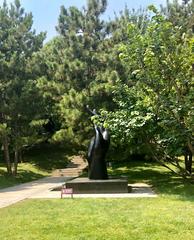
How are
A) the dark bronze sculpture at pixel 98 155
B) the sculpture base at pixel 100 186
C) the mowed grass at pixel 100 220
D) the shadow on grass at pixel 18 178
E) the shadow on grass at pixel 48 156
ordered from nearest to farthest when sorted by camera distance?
the mowed grass at pixel 100 220 < the sculpture base at pixel 100 186 < the dark bronze sculpture at pixel 98 155 < the shadow on grass at pixel 18 178 < the shadow on grass at pixel 48 156

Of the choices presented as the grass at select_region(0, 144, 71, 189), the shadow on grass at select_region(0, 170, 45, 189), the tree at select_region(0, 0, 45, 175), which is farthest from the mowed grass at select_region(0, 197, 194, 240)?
the tree at select_region(0, 0, 45, 175)

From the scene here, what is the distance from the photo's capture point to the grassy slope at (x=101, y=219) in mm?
6520

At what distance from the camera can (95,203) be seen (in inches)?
404

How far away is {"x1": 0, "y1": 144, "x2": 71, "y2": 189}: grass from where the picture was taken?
68.7 ft

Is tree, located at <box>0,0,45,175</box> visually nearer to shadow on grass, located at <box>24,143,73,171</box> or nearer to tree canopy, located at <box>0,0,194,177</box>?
tree canopy, located at <box>0,0,194,177</box>

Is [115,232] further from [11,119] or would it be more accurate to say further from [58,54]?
[58,54]

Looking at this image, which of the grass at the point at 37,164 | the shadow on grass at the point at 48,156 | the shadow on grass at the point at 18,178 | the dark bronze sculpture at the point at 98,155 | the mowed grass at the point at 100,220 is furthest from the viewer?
the shadow on grass at the point at 48,156

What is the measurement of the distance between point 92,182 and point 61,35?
45.2ft

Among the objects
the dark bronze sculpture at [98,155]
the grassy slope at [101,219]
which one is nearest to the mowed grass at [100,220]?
the grassy slope at [101,219]

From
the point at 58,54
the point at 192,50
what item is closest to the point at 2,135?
the point at 58,54

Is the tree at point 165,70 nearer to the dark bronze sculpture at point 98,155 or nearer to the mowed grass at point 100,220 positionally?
the mowed grass at point 100,220

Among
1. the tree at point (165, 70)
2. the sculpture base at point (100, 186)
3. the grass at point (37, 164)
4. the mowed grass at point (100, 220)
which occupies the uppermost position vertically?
the tree at point (165, 70)

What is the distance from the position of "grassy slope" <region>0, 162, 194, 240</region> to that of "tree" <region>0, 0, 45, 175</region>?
35.3ft

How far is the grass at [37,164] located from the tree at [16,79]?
3.95 ft
